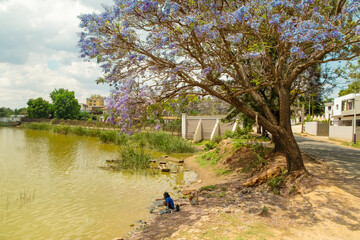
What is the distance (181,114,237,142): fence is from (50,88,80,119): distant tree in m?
48.8

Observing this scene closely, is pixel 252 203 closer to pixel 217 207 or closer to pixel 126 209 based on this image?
pixel 217 207

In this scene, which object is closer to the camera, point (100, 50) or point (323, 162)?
point (100, 50)

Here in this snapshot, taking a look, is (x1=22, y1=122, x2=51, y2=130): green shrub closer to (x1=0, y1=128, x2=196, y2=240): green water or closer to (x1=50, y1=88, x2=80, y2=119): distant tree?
(x1=50, y1=88, x2=80, y2=119): distant tree

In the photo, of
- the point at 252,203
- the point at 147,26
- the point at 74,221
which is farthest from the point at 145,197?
the point at 147,26

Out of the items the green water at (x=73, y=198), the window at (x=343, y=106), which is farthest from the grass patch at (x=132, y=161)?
the window at (x=343, y=106)

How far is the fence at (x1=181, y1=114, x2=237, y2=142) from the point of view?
26.7 meters

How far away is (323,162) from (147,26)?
359 inches

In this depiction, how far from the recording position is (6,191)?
32.3 ft

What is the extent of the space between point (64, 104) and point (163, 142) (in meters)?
54.3

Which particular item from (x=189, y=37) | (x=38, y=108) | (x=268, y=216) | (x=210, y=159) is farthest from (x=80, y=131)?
(x=38, y=108)

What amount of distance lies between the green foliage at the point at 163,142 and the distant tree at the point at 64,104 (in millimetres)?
49726

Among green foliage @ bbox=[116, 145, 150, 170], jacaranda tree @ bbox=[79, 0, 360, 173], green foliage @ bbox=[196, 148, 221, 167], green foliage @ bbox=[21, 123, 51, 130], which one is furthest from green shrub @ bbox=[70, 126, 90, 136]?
jacaranda tree @ bbox=[79, 0, 360, 173]

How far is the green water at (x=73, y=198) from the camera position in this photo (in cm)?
678

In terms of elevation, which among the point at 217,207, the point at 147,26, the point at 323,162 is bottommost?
the point at 217,207
